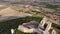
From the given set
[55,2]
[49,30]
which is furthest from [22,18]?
[55,2]

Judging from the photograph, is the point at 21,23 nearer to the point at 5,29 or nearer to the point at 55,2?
the point at 5,29

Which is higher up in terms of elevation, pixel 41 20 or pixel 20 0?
pixel 20 0

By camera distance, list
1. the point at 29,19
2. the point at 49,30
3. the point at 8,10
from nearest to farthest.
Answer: the point at 49,30
the point at 29,19
the point at 8,10

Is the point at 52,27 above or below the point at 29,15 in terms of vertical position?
below

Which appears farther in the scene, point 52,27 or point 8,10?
point 8,10

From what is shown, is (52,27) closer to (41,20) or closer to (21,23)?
(41,20)

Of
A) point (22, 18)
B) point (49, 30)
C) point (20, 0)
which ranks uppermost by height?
point (20, 0)

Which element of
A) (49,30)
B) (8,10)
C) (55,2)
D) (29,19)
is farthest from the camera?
(55,2)

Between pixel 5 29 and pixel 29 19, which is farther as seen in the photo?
pixel 29 19

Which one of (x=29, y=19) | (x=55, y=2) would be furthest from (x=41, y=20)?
(x=55, y=2)
